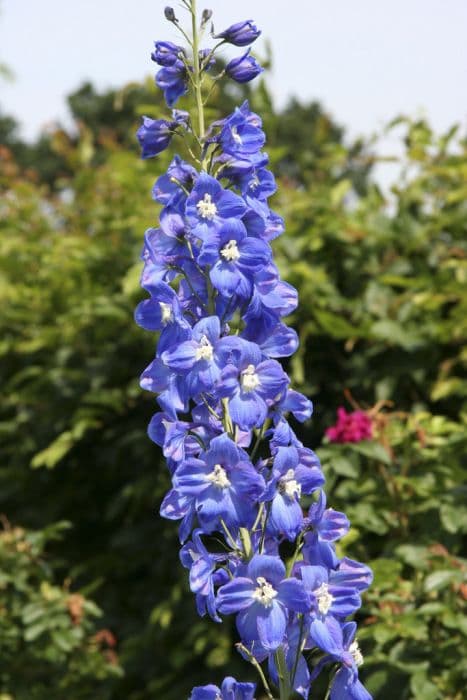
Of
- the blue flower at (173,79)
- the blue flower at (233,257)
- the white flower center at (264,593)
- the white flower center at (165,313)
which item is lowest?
the white flower center at (264,593)

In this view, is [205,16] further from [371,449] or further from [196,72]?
[371,449]

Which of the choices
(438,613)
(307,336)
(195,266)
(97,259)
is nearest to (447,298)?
(307,336)

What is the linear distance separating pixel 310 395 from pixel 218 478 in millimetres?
2300

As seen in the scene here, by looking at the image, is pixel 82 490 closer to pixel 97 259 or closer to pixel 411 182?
pixel 97 259

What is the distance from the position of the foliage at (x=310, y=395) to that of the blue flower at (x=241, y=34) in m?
1.41

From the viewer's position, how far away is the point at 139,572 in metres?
4.72

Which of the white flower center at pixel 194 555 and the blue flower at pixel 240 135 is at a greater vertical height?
the blue flower at pixel 240 135

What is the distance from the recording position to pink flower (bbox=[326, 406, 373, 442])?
3.06m

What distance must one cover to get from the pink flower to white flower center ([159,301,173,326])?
125 cm

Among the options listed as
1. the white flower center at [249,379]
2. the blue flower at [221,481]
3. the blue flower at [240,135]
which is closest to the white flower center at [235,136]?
the blue flower at [240,135]

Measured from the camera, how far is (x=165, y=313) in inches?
76.2

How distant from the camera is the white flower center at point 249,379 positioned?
1.82 meters

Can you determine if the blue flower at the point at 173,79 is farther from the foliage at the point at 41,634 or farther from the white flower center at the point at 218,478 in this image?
the foliage at the point at 41,634

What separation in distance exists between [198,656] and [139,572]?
1.95 ft
